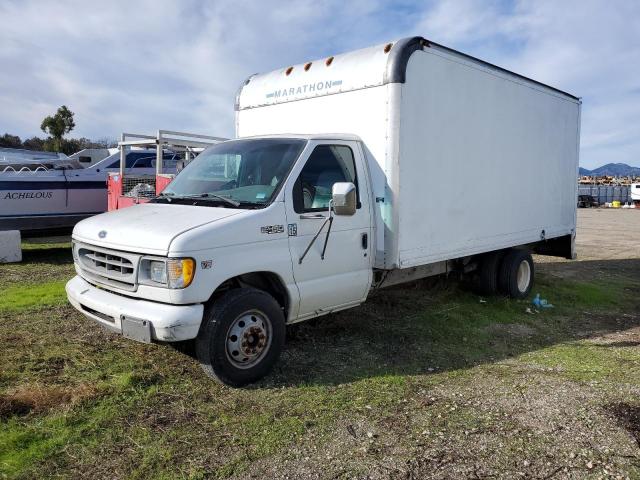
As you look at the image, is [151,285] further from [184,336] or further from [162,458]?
[162,458]

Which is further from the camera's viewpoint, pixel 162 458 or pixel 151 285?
pixel 151 285

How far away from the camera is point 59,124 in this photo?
3803 centimetres

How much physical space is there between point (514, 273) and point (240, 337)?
16.3 feet

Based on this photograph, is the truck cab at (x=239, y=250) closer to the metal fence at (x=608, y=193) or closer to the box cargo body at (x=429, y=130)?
the box cargo body at (x=429, y=130)

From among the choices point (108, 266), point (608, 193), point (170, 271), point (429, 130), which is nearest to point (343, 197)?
point (170, 271)

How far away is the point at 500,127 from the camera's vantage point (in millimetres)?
7133

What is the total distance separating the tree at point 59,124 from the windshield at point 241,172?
3613cm

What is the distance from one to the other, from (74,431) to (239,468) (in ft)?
4.05

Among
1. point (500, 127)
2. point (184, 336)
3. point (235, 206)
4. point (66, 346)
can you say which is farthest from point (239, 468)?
point (500, 127)

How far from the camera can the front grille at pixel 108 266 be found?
169 inches

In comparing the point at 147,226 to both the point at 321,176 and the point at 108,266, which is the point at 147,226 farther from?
the point at 321,176

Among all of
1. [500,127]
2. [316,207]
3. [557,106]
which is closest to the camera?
[316,207]

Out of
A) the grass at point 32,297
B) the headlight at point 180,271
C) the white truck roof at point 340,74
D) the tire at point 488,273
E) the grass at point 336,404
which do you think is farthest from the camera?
the tire at point 488,273

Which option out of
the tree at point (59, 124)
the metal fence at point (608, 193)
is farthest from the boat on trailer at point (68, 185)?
the metal fence at point (608, 193)
